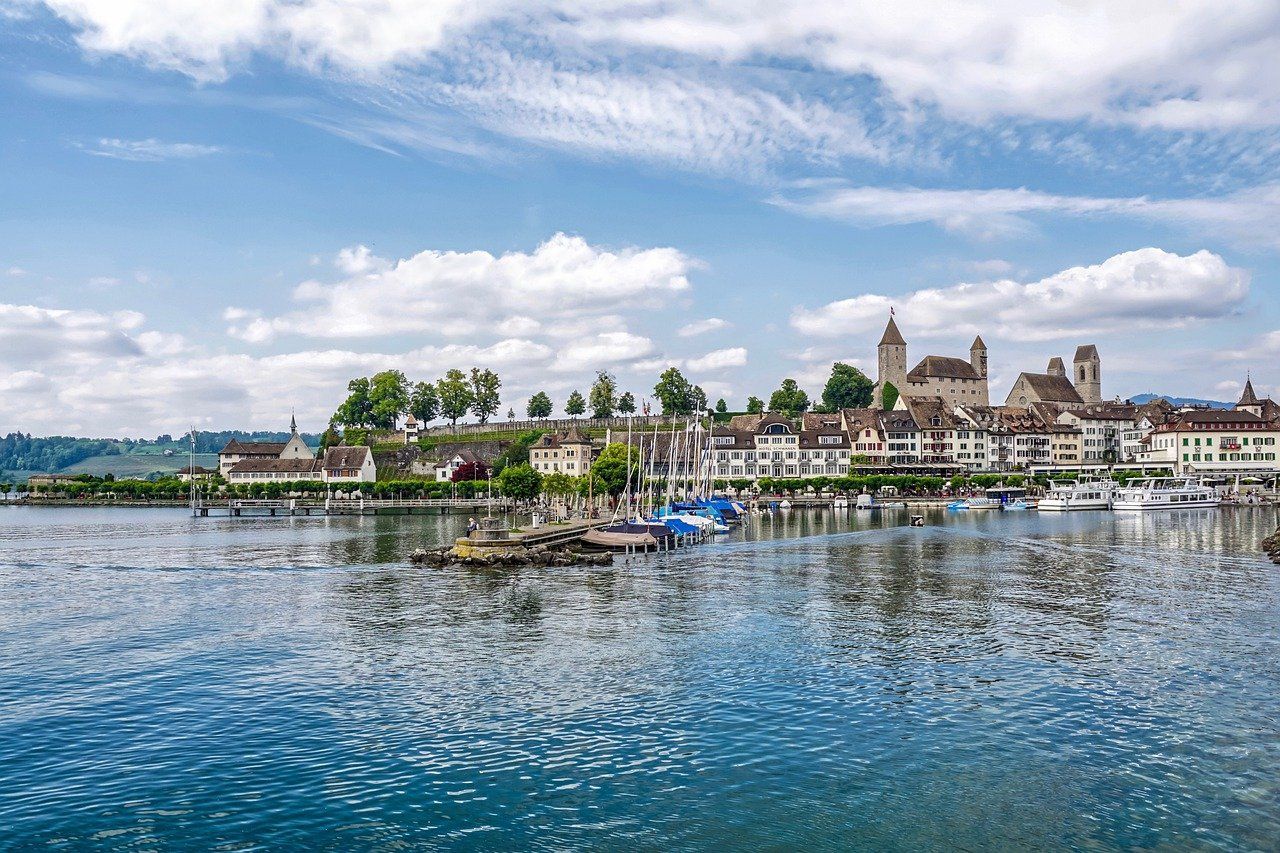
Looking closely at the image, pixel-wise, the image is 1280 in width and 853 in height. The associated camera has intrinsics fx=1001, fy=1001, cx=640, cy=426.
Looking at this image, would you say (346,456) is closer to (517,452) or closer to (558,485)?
(517,452)

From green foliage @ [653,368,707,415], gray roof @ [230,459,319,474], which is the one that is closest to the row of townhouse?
green foliage @ [653,368,707,415]

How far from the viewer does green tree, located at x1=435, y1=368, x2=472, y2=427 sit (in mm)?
196500

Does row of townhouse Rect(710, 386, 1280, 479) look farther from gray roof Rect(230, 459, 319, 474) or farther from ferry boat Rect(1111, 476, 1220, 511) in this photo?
gray roof Rect(230, 459, 319, 474)

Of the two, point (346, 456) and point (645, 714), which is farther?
point (346, 456)

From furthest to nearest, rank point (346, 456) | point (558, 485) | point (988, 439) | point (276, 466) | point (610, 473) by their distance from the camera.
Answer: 1. point (276, 466)
2. point (346, 456)
3. point (988, 439)
4. point (558, 485)
5. point (610, 473)

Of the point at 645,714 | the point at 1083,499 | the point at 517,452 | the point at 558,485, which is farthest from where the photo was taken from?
the point at 517,452

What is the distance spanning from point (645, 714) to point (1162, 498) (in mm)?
127777

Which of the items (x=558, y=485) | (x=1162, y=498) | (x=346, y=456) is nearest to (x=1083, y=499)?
(x=1162, y=498)

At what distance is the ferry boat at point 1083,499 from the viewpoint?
137750 mm

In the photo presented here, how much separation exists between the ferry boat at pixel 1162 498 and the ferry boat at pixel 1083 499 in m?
1.27

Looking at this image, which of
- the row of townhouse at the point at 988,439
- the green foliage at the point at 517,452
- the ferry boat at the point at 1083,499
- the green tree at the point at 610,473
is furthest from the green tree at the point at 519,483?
the ferry boat at the point at 1083,499

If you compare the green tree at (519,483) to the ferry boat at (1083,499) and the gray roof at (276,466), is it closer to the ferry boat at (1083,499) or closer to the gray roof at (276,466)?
the gray roof at (276,466)

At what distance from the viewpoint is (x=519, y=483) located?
142125mm

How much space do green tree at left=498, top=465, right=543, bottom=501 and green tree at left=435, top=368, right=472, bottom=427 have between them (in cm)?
5499
